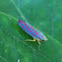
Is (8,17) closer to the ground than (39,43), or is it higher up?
higher up

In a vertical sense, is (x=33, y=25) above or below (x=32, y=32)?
above

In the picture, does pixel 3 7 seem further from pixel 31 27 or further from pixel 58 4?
pixel 58 4

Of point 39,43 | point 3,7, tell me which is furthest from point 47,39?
point 3,7

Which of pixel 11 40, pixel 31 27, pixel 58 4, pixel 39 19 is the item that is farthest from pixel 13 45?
pixel 58 4

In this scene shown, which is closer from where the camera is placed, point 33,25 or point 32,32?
point 32,32

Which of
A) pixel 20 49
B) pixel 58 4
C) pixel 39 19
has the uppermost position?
pixel 58 4

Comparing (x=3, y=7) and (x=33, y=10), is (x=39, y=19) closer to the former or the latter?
(x=33, y=10)
